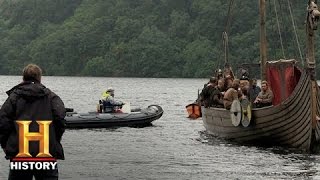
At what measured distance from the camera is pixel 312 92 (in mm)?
19672

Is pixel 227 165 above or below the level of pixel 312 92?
below

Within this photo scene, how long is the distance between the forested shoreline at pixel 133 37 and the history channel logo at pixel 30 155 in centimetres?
10964

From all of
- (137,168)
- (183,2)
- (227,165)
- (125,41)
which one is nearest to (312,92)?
(227,165)

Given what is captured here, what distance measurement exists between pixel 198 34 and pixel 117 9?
70.2ft

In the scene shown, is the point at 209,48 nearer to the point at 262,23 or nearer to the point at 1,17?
the point at 1,17

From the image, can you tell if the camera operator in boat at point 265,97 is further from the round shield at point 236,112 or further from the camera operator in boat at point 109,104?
the camera operator in boat at point 109,104

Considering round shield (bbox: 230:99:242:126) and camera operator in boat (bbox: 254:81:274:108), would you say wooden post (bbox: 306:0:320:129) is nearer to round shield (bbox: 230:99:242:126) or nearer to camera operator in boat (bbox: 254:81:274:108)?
camera operator in boat (bbox: 254:81:274:108)

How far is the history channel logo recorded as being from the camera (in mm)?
7801

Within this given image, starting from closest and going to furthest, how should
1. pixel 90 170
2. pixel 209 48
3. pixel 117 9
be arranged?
pixel 90 170, pixel 209 48, pixel 117 9

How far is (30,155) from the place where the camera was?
7.81m

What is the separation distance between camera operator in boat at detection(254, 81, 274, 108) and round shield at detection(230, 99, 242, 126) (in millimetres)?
605

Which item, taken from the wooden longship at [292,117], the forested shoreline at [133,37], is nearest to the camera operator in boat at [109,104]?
the wooden longship at [292,117]

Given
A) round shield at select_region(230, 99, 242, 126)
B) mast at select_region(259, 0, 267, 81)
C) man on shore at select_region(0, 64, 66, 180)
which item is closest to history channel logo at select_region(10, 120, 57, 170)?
man on shore at select_region(0, 64, 66, 180)

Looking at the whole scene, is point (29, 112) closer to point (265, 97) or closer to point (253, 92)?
point (265, 97)
